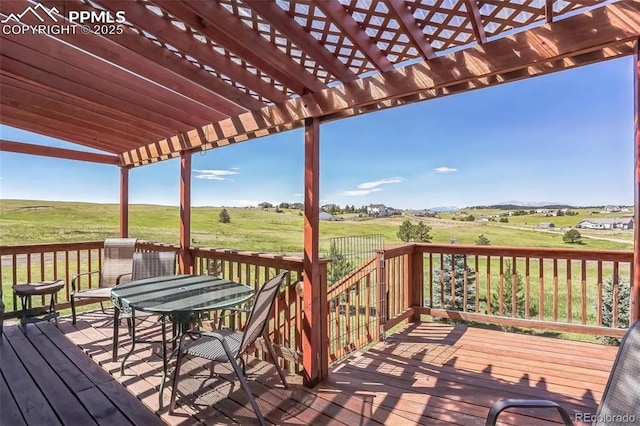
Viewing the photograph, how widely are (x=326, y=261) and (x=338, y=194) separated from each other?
10.6 m

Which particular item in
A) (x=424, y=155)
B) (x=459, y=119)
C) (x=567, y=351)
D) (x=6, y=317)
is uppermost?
(x=459, y=119)

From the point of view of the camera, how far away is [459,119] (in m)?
10.4

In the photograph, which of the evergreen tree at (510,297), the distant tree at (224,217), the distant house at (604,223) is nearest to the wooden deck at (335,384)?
the distant house at (604,223)

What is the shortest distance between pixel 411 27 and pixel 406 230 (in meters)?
6.33

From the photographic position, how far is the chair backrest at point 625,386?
124 centimetres

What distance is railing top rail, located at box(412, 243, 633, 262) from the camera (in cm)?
324

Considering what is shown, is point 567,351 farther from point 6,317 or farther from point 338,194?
point 338,194

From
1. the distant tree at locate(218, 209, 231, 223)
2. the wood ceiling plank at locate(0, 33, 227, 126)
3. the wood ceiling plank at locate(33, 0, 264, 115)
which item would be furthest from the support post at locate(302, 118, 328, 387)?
the distant tree at locate(218, 209, 231, 223)

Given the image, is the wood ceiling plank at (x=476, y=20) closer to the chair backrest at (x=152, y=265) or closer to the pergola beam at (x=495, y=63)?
the pergola beam at (x=495, y=63)

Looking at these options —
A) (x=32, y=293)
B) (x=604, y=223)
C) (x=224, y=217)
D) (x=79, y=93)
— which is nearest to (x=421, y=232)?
(x=604, y=223)

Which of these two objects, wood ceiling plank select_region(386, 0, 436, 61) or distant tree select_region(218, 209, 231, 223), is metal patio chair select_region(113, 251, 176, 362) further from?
distant tree select_region(218, 209, 231, 223)

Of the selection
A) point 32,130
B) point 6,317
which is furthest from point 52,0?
point 6,317

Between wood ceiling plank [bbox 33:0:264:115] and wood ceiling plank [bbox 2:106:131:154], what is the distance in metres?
2.03

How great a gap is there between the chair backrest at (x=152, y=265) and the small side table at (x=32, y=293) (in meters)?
0.96
